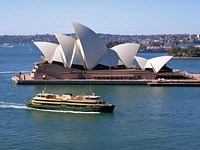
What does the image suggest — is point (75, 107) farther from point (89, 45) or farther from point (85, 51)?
point (89, 45)

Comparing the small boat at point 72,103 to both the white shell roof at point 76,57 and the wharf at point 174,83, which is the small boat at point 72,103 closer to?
the wharf at point 174,83

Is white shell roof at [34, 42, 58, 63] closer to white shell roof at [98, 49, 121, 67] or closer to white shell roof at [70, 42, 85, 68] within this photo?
white shell roof at [70, 42, 85, 68]

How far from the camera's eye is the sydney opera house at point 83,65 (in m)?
37.6

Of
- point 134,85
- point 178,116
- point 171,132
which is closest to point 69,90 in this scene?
point 134,85

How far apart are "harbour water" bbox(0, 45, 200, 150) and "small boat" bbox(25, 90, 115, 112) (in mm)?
325

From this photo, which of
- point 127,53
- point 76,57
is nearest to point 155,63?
point 127,53

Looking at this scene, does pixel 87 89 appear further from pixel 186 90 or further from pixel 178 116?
pixel 178 116

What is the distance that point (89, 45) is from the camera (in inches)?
1501

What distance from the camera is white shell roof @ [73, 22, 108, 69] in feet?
123

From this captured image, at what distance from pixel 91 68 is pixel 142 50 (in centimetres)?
7275

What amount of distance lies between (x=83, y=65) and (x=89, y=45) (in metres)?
1.65

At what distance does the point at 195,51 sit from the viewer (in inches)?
3209

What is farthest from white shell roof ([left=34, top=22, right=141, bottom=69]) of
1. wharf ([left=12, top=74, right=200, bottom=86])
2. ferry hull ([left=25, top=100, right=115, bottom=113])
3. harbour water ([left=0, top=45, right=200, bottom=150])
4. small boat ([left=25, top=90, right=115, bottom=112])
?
→ ferry hull ([left=25, top=100, right=115, bottom=113])

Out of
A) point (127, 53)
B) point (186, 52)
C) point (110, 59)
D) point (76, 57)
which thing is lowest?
point (110, 59)
